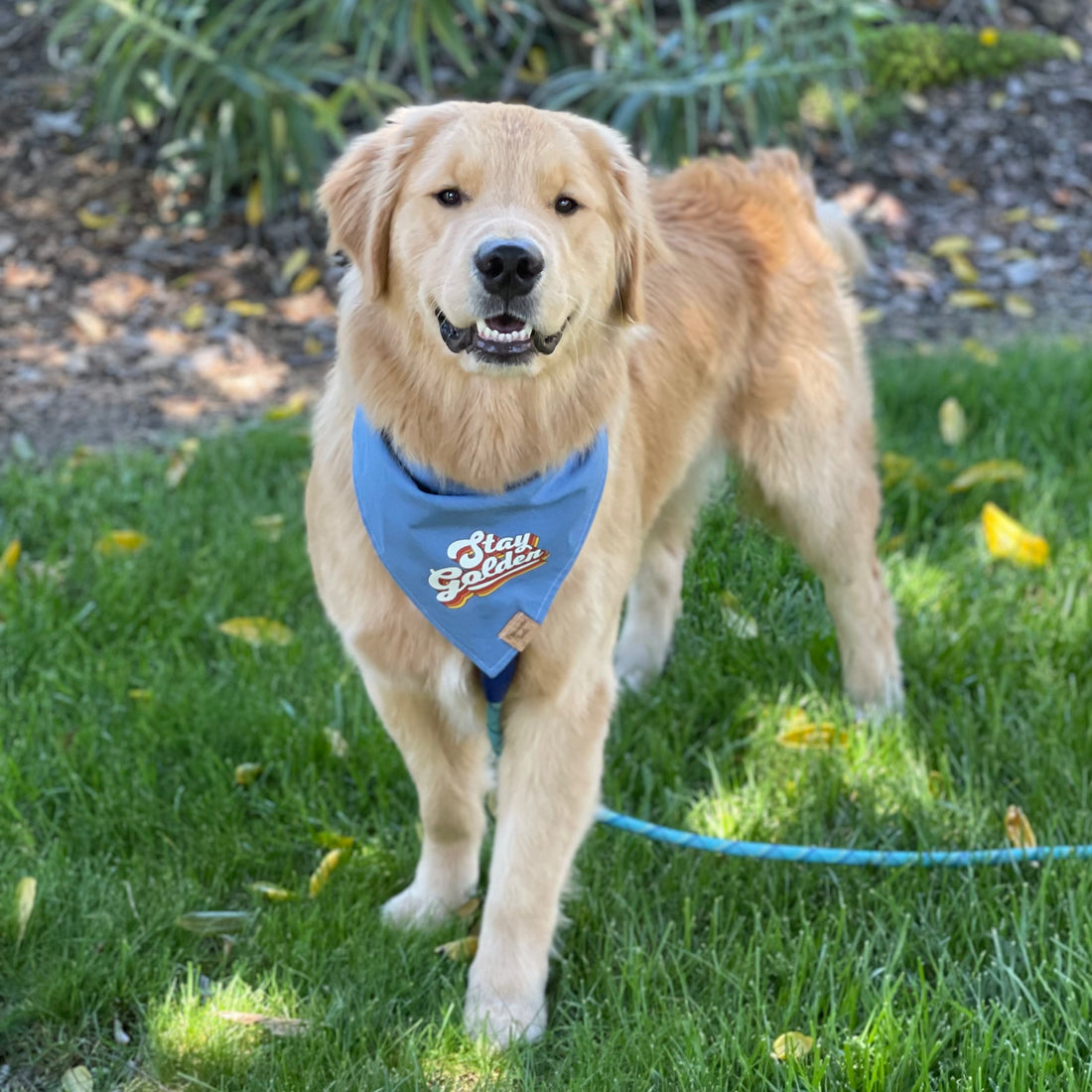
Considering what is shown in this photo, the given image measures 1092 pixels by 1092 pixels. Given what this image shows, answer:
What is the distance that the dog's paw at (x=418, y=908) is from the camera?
9.03ft

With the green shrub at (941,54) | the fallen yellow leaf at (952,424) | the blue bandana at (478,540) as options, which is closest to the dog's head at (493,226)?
the blue bandana at (478,540)

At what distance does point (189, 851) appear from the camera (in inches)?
113

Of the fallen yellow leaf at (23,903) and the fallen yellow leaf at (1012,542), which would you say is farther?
the fallen yellow leaf at (1012,542)

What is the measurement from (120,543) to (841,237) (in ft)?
8.18

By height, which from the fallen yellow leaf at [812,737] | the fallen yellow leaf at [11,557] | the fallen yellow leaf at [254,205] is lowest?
the fallen yellow leaf at [11,557]

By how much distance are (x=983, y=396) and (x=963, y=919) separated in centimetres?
276

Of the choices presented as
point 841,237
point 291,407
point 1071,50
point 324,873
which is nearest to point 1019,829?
point 324,873

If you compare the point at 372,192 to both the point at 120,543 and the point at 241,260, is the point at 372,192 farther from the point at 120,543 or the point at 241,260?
the point at 241,260

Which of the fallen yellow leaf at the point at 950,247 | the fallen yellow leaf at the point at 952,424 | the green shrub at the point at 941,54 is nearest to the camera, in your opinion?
the fallen yellow leaf at the point at 952,424

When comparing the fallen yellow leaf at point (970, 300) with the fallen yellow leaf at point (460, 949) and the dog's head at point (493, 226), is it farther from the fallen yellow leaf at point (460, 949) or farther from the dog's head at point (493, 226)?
the fallen yellow leaf at point (460, 949)

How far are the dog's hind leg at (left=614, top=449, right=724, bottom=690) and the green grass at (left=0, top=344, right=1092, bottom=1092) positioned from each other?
122mm

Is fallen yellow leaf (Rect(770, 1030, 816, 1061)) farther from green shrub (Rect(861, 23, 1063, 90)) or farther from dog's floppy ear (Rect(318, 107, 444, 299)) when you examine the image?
green shrub (Rect(861, 23, 1063, 90))

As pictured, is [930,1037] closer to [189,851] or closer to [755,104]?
[189,851]

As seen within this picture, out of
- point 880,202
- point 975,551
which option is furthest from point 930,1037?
point 880,202
